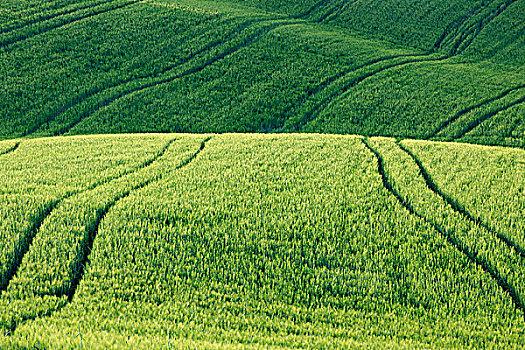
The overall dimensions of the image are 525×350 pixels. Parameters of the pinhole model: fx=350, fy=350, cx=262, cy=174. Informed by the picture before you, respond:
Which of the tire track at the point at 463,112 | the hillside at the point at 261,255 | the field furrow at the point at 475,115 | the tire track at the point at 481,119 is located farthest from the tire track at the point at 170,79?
the tire track at the point at 481,119

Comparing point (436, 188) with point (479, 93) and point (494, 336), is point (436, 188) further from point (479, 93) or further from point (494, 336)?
point (479, 93)

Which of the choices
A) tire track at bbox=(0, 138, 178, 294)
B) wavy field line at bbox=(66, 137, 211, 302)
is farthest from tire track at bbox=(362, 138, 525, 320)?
tire track at bbox=(0, 138, 178, 294)

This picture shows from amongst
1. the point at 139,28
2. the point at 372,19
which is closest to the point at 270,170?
the point at 139,28

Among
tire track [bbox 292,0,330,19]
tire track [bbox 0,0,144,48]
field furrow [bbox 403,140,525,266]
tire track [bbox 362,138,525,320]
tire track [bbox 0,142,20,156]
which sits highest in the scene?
tire track [bbox 292,0,330,19]

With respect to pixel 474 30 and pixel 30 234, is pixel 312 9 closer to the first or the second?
pixel 474 30

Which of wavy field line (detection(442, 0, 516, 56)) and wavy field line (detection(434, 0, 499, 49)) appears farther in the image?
wavy field line (detection(434, 0, 499, 49))

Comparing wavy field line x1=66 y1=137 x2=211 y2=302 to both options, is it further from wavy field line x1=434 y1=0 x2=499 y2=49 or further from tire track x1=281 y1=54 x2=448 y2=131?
wavy field line x1=434 y1=0 x2=499 y2=49

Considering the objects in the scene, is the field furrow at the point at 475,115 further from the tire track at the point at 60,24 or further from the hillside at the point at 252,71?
the tire track at the point at 60,24
